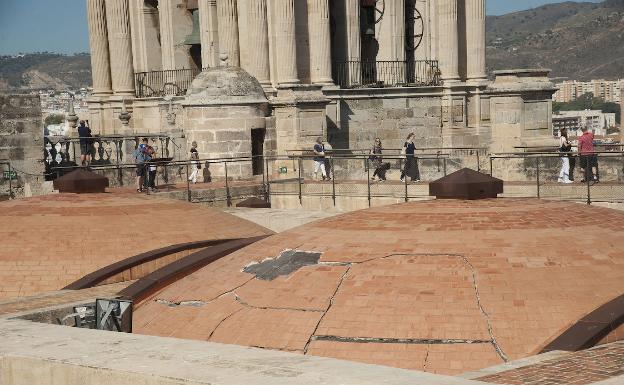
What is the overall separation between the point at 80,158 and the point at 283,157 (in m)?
8.58

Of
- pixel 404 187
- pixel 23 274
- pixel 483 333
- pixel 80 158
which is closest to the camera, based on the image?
pixel 483 333

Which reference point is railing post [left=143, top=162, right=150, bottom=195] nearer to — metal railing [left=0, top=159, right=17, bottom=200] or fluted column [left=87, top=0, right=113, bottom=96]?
metal railing [left=0, top=159, right=17, bottom=200]

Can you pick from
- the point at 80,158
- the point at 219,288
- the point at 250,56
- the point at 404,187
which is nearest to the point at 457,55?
the point at 250,56

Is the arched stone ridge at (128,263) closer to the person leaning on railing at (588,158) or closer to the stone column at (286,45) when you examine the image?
the person leaning on railing at (588,158)

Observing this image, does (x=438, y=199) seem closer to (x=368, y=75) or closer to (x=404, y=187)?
(x=404, y=187)

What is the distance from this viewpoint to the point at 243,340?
Result: 11.5 m

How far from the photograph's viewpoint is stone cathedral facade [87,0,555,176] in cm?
3878

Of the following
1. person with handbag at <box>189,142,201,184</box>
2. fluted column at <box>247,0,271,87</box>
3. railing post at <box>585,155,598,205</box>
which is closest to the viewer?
railing post at <box>585,155,598,205</box>

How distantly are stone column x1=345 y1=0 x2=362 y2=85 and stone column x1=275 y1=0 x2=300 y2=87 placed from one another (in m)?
4.22

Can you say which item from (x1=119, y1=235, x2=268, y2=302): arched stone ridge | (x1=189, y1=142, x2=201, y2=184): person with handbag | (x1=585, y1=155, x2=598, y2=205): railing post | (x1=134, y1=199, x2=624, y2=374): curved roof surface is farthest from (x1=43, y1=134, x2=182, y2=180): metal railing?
(x1=134, y1=199, x2=624, y2=374): curved roof surface

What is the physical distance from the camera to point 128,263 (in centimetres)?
1642

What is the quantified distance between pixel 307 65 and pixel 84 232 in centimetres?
2768

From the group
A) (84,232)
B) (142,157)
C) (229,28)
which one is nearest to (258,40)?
(229,28)

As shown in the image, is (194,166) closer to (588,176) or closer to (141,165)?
(141,165)
